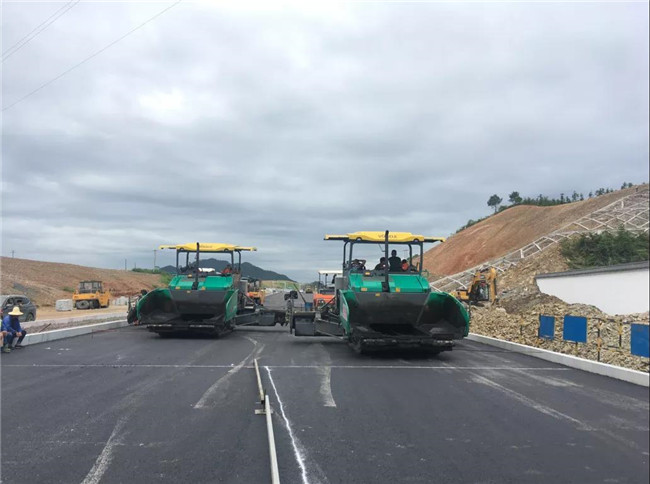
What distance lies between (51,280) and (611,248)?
210 ft

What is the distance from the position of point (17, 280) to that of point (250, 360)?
1884 inches

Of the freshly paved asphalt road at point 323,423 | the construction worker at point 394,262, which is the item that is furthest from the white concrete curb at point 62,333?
the construction worker at point 394,262

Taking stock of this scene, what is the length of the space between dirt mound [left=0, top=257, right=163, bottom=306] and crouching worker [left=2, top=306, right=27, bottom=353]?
3328cm

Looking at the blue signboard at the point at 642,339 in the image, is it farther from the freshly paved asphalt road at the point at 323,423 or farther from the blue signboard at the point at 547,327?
the blue signboard at the point at 547,327

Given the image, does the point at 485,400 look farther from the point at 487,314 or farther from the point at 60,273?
the point at 60,273

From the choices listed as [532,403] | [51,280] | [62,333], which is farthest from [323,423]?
[51,280]

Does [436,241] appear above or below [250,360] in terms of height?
above

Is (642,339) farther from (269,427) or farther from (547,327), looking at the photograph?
(547,327)

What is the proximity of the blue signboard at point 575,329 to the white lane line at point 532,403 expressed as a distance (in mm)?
2076

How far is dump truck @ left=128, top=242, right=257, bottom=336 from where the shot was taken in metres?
15.0

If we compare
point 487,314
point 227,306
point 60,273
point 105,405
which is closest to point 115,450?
point 105,405

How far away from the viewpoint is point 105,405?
6.73 meters

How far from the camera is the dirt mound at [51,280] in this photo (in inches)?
1775

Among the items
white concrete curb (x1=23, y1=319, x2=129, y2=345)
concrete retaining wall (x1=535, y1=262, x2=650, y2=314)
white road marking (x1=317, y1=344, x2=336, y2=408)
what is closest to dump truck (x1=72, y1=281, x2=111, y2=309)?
white concrete curb (x1=23, y1=319, x2=129, y2=345)
